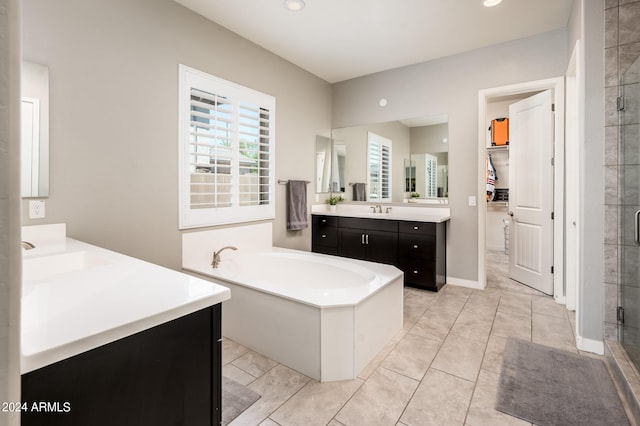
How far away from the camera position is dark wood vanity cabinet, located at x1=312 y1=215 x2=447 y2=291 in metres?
3.51

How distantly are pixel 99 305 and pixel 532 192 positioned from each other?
4.04m

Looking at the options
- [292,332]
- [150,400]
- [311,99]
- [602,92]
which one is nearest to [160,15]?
[311,99]

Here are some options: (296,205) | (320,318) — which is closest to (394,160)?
(296,205)

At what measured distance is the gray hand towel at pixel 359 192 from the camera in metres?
4.54

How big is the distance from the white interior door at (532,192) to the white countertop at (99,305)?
3584mm

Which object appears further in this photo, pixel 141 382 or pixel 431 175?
pixel 431 175

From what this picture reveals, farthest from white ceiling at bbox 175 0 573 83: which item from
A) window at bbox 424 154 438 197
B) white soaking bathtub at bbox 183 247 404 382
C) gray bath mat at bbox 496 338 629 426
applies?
gray bath mat at bbox 496 338 629 426

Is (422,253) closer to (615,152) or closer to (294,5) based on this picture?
(615,152)

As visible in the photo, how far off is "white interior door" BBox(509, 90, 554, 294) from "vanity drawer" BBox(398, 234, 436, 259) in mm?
1162

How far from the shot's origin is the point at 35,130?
194 centimetres

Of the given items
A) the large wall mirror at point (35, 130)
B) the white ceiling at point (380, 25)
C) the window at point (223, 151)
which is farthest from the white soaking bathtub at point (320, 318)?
the white ceiling at point (380, 25)

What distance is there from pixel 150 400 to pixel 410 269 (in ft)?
10.3

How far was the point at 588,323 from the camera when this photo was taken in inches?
87.2

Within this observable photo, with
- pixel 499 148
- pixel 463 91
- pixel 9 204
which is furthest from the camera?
pixel 499 148
